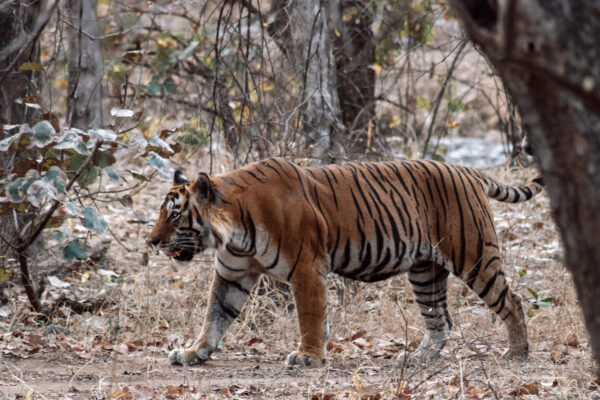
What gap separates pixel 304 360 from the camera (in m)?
4.92

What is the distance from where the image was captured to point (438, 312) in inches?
223

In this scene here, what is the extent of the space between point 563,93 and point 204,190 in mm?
3497

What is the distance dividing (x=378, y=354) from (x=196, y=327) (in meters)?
1.44

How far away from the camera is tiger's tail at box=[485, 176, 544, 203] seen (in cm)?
569

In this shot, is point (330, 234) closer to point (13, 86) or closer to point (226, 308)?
point (226, 308)

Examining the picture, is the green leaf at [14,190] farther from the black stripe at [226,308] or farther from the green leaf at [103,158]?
the black stripe at [226,308]

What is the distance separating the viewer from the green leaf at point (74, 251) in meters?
5.23

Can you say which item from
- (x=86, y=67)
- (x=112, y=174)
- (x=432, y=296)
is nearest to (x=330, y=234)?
(x=432, y=296)

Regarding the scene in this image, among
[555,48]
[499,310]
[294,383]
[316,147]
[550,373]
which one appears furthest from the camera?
[316,147]

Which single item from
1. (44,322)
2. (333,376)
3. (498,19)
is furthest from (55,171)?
(498,19)

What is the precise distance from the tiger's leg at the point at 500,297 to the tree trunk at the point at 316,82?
5.86 ft

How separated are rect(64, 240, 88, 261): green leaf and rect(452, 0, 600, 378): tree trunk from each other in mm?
3955

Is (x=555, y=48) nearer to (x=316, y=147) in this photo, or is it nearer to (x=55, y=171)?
(x=55, y=171)

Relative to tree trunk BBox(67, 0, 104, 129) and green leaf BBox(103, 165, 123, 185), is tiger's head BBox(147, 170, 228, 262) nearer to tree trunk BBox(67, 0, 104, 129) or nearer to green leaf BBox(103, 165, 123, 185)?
green leaf BBox(103, 165, 123, 185)
